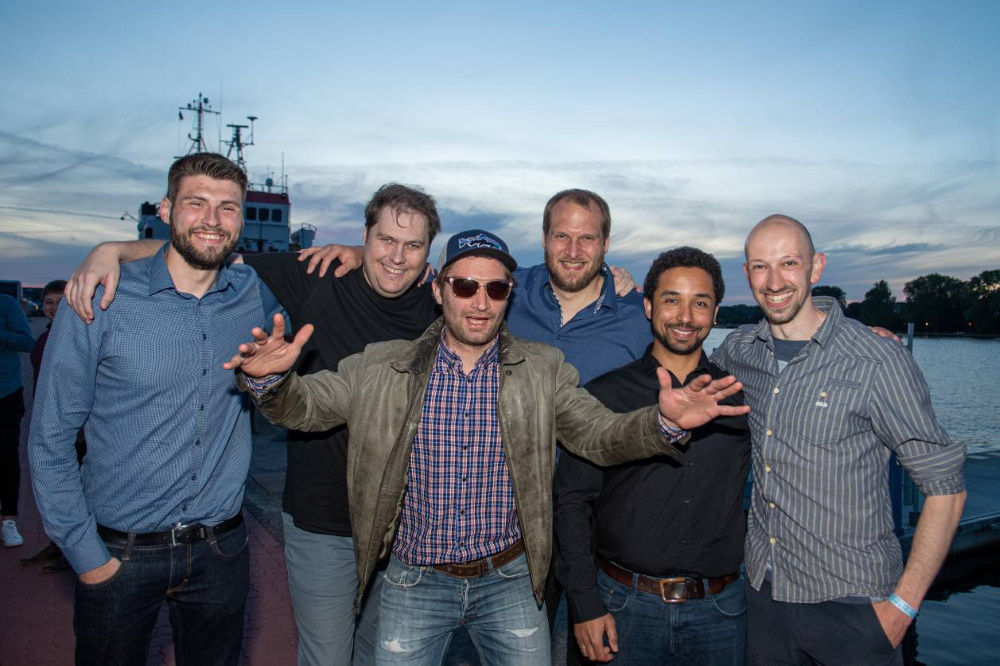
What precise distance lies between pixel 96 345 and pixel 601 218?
2.77m

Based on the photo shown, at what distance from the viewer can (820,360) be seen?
3.02 metres

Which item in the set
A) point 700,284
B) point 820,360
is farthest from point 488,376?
point 820,360

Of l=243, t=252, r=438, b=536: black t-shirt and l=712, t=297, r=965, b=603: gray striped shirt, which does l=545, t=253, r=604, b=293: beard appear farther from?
l=712, t=297, r=965, b=603: gray striped shirt

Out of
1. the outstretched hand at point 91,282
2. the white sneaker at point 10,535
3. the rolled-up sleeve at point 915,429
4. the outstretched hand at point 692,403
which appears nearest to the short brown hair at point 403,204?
the outstretched hand at point 91,282

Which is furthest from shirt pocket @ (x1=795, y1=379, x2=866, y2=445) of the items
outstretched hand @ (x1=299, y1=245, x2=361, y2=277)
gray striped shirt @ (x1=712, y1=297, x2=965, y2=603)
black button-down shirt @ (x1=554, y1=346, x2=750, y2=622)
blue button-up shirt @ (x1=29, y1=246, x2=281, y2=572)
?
blue button-up shirt @ (x1=29, y1=246, x2=281, y2=572)

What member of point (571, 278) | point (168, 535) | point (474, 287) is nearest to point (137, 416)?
point (168, 535)

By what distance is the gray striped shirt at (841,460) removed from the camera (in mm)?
2818

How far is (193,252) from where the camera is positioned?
3.07 m

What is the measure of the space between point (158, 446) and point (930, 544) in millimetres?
3547

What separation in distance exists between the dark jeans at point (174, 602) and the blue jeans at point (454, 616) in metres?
0.84

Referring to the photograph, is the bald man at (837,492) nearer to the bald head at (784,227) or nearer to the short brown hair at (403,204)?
the bald head at (784,227)

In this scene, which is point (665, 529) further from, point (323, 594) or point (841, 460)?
point (323, 594)

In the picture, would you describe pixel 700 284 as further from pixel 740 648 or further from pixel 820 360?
pixel 740 648

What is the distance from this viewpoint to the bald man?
280 centimetres
